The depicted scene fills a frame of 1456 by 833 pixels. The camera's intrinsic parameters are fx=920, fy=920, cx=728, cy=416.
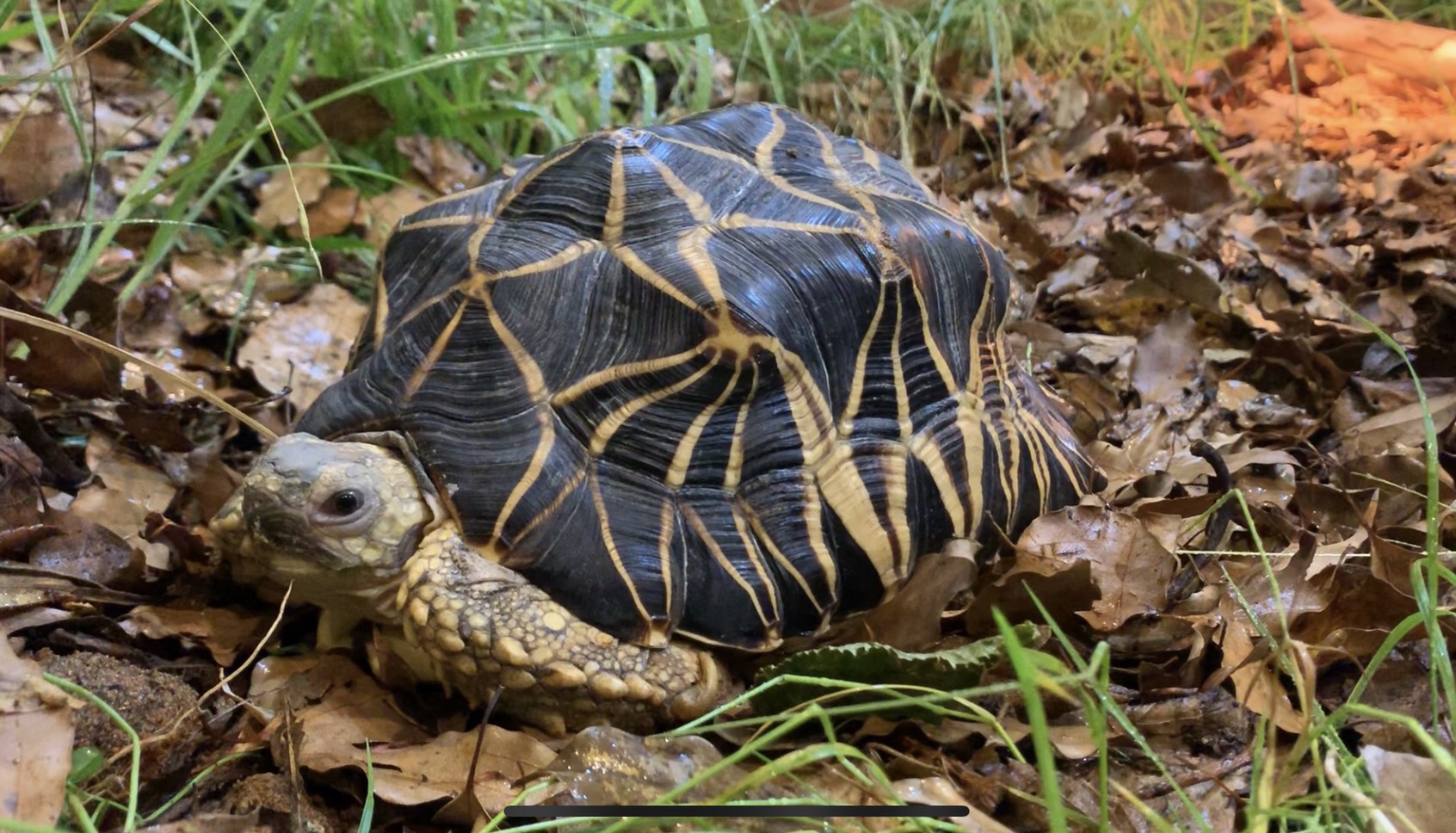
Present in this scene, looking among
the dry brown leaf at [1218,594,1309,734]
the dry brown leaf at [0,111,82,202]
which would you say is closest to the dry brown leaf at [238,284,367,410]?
the dry brown leaf at [0,111,82,202]

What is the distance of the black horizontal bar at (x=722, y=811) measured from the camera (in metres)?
1.28

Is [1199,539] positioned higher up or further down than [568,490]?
further down

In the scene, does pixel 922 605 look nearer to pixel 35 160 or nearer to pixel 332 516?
pixel 332 516

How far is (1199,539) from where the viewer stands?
2080mm

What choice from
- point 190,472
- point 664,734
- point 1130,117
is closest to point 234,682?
point 190,472

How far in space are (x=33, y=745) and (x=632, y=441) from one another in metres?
0.98

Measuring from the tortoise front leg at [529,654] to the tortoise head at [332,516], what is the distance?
59 mm

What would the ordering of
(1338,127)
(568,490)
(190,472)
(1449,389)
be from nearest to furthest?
(568,490), (190,472), (1449,389), (1338,127)

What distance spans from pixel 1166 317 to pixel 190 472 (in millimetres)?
2827

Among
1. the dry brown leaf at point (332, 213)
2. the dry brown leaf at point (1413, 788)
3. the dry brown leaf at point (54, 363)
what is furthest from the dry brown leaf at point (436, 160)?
the dry brown leaf at point (1413, 788)

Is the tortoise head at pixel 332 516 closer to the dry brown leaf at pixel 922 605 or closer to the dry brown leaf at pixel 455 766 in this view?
the dry brown leaf at pixel 455 766

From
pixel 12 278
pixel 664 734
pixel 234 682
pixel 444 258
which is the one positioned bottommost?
pixel 234 682

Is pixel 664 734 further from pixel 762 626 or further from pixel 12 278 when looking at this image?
pixel 12 278

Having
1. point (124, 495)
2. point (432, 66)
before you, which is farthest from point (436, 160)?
point (124, 495)
